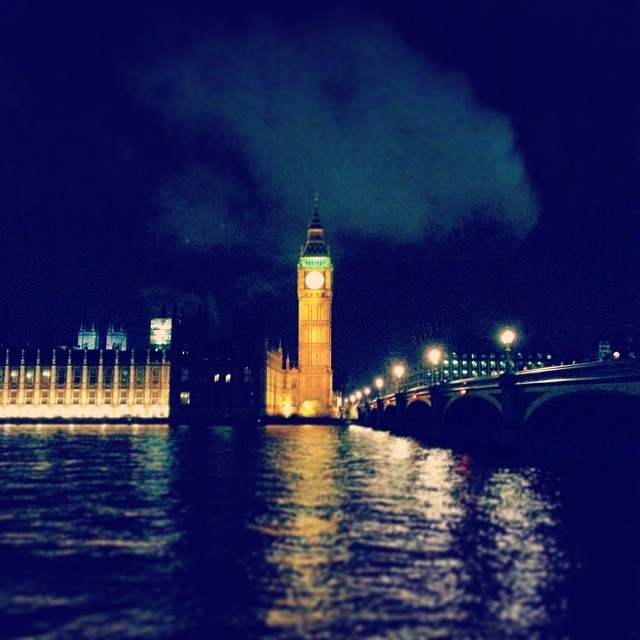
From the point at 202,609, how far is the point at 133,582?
8.62 ft

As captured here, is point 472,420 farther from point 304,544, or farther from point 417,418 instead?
point 304,544

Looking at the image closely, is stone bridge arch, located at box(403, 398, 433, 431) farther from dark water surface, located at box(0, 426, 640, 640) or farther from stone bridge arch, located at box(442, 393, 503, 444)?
dark water surface, located at box(0, 426, 640, 640)

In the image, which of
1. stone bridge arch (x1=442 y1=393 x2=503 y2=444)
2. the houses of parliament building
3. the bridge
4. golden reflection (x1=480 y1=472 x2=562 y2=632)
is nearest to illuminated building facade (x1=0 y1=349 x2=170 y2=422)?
the houses of parliament building

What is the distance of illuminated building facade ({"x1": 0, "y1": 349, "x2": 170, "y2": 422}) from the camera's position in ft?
537

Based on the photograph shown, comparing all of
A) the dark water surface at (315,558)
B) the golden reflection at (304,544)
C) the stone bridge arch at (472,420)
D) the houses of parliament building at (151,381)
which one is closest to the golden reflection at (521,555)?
the dark water surface at (315,558)

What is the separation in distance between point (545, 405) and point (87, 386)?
419ft

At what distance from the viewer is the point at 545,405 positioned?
5825cm

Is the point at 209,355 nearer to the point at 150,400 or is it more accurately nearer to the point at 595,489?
the point at 150,400

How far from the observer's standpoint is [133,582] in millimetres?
17422

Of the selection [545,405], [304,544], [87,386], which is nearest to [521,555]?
[304,544]

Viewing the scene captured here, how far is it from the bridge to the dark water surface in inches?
326

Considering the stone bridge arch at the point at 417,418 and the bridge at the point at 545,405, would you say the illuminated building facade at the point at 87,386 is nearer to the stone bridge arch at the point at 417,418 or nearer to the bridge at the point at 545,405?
the stone bridge arch at the point at 417,418

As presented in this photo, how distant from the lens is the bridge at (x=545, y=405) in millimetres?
46156

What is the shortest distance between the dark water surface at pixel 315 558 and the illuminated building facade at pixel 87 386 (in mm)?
127586
